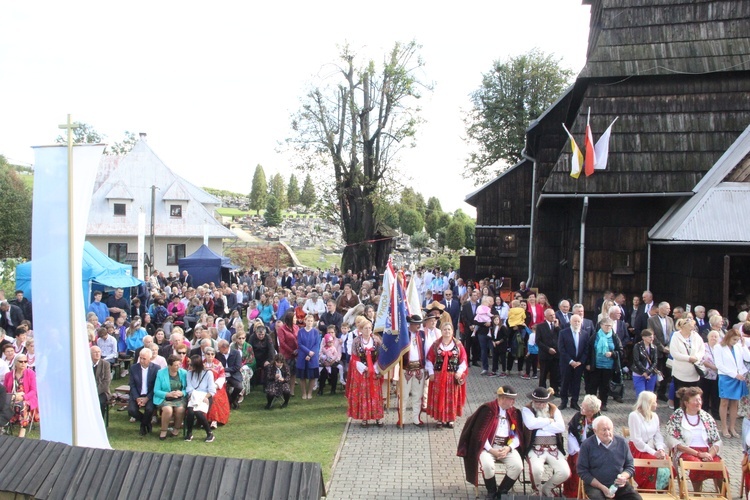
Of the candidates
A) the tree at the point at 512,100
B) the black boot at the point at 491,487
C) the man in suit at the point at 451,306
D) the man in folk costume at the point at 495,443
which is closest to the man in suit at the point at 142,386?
the man in folk costume at the point at 495,443

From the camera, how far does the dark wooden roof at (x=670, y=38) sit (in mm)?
17609

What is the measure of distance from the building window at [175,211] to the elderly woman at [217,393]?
123ft

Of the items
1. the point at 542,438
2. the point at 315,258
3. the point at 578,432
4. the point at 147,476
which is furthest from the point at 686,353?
the point at 315,258

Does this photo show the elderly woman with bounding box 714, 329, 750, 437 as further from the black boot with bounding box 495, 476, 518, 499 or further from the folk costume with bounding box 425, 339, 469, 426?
the black boot with bounding box 495, 476, 518, 499

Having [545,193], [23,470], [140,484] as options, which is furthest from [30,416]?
[545,193]

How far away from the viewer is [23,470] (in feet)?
20.2

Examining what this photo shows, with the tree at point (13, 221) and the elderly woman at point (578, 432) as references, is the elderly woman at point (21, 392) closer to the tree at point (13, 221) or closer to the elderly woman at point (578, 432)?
the elderly woman at point (578, 432)

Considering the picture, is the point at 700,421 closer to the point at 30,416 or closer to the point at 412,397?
the point at 412,397

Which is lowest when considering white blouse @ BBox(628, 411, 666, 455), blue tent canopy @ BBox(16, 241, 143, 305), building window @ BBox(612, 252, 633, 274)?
white blouse @ BBox(628, 411, 666, 455)

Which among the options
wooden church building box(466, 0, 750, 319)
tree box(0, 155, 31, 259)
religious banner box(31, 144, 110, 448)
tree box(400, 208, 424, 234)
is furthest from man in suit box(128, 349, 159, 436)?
tree box(400, 208, 424, 234)

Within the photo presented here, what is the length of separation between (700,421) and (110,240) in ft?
143

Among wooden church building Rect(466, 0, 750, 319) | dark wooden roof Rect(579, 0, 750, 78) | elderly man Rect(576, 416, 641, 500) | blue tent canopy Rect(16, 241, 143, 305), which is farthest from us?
blue tent canopy Rect(16, 241, 143, 305)

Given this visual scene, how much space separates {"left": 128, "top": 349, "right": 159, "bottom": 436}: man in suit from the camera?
34.6 ft

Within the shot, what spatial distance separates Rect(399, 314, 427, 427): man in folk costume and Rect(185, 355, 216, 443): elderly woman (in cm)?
313
